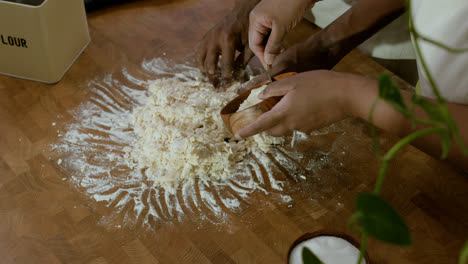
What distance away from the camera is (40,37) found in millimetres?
1107

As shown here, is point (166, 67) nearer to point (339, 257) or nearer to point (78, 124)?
point (78, 124)

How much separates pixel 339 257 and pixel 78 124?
70 cm

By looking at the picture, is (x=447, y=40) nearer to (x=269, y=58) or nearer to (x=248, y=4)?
(x=269, y=58)

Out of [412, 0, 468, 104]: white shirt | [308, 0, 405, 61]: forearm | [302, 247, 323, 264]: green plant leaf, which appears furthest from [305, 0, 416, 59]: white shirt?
[302, 247, 323, 264]: green plant leaf

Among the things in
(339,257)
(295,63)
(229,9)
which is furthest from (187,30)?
(339,257)

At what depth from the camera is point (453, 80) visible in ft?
3.12

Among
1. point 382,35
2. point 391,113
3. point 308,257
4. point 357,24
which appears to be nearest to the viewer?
point 308,257

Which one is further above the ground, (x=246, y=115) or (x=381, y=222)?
(x=381, y=222)

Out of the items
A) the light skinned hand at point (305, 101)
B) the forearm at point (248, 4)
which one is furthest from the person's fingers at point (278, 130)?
the forearm at point (248, 4)

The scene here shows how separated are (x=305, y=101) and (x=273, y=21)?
0.88 ft

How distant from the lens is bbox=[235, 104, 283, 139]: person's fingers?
87 centimetres

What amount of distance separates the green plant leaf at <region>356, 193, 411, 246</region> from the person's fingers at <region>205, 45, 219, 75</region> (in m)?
0.93

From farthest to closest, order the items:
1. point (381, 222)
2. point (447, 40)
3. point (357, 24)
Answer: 1. point (357, 24)
2. point (447, 40)
3. point (381, 222)

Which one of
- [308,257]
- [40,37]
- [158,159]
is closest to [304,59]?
[158,159]
